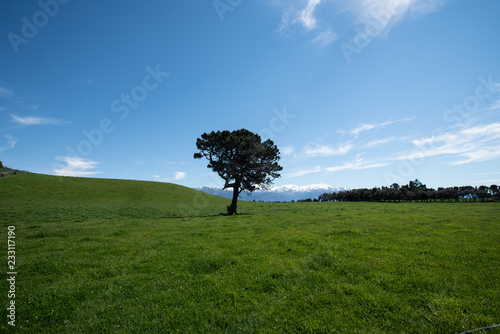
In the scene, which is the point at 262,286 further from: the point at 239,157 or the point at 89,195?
the point at 89,195

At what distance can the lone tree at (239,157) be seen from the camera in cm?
3778

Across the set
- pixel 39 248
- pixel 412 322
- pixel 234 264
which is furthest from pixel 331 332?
pixel 39 248

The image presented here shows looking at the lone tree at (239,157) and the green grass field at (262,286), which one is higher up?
the lone tree at (239,157)

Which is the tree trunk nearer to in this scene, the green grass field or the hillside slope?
the hillside slope

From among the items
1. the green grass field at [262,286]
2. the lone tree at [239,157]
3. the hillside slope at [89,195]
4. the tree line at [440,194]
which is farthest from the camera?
the tree line at [440,194]

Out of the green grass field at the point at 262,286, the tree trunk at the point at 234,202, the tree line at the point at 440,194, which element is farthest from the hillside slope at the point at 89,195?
the tree line at the point at 440,194

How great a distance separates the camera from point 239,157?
127 ft

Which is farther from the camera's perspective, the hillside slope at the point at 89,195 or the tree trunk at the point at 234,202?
the hillside slope at the point at 89,195

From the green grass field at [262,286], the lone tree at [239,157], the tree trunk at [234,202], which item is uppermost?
the lone tree at [239,157]

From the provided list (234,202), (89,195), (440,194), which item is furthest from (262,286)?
(440,194)

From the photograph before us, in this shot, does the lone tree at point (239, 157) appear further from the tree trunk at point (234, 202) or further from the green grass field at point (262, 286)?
the green grass field at point (262, 286)

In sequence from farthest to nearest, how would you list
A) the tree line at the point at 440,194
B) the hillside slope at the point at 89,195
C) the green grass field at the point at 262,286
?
the tree line at the point at 440,194 < the hillside slope at the point at 89,195 < the green grass field at the point at 262,286

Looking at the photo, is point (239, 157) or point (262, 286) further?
point (239, 157)

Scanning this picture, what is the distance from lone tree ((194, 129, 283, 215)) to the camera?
37781 mm
